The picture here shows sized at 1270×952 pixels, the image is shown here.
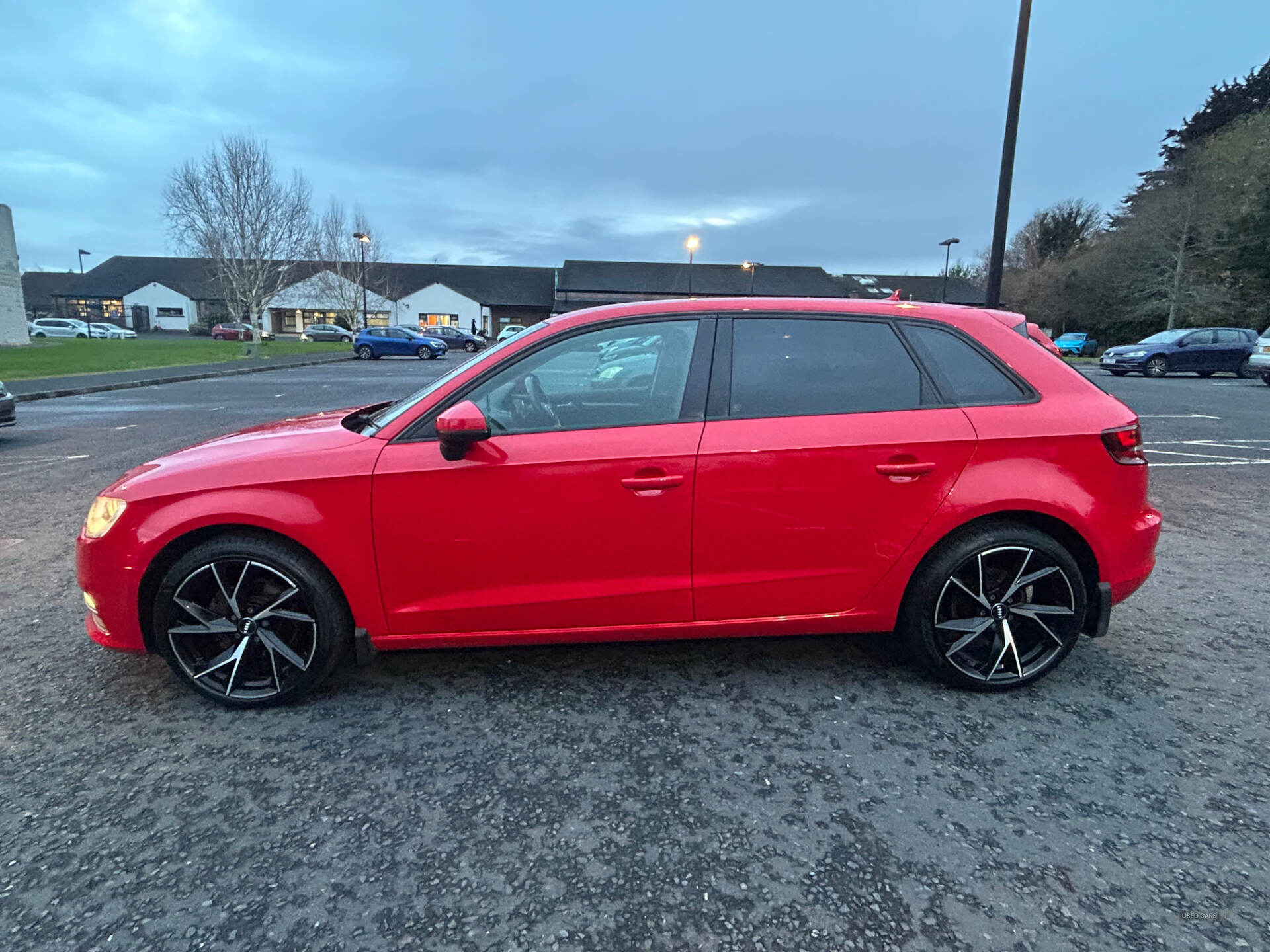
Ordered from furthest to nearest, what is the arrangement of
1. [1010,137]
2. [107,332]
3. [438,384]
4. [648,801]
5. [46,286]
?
[46,286] → [107,332] → [1010,137] → [438,384] → [648,801]

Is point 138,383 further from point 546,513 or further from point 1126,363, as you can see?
point 1126,363

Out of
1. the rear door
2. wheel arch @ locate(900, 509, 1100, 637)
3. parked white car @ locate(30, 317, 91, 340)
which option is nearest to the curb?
Answer: the rear door

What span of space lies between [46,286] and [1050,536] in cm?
10726

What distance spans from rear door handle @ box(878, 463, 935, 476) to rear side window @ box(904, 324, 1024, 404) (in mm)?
348

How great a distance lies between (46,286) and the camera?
79188 millimetres

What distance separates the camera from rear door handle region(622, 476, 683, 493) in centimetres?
257

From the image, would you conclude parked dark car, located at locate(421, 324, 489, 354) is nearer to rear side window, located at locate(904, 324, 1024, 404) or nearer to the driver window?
the driver window

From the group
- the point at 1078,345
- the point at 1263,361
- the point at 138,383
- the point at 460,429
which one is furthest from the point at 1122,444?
the point at 1078,345

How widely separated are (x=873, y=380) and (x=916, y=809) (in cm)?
162

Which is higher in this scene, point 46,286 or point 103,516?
point 46,286

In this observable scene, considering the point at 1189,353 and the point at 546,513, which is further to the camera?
the point at 1189,353

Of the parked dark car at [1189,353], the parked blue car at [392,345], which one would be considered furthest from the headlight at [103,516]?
the parked blue car at [392,345]

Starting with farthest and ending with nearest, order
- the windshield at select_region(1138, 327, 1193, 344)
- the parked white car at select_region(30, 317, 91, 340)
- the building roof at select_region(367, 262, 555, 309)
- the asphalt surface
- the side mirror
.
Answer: the building roof at select_region(367, 262, 555, 309), the parked white car at select_region(30, 317, 91, 340), the windshield at select_region(1138, 327, 1193, 344), the side mirror, the asphalt surface

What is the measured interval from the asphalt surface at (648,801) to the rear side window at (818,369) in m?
1.22
